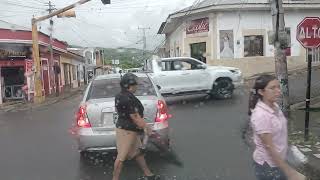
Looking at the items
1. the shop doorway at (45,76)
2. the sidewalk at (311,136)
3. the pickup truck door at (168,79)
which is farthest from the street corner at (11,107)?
the sidewalk at (311,136)

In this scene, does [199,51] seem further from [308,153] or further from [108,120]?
[108,120]

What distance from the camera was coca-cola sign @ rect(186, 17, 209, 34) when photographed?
30438 mm

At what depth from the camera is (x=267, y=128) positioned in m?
4.21

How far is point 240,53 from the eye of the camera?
30344 mm

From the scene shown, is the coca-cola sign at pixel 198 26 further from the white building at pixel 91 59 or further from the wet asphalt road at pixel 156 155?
the white building at pixel 91 59

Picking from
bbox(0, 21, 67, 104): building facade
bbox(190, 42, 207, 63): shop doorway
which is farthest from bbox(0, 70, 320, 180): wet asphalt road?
bbox(0, 21, 67, 104): building facade

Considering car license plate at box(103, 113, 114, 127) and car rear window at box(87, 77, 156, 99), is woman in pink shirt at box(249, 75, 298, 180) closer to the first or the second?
car license plate at box(103, 113, 114, 127)

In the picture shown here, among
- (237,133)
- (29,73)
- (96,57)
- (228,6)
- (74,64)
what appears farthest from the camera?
(96,57)

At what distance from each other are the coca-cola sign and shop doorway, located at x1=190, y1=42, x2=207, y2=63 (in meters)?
0.83

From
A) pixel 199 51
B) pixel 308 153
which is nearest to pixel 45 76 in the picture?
pixel 199 51

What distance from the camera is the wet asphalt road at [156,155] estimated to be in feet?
25.4

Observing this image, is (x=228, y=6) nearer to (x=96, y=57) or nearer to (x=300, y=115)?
(x=300, y=115)

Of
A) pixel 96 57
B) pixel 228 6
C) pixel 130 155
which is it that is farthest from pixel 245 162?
pixel 96 57

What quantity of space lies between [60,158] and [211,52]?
21.7m
